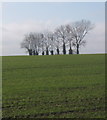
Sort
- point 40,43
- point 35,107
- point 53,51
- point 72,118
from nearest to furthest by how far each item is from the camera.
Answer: point 72,118 < point 35,107 < point 40,43 < point 53,51

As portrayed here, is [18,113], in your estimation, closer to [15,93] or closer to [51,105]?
[51,105]

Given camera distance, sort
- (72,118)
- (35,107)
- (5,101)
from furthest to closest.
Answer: (5,101)
(35,107)
(72,118)

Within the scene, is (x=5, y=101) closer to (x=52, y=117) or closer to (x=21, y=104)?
(x=21, y=104)

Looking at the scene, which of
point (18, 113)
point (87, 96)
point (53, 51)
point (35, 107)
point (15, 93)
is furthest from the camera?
point (53, 51)

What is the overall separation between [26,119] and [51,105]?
5.34 ft

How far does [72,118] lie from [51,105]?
1.57m

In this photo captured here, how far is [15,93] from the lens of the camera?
409 inches

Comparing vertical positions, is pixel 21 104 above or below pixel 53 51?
below

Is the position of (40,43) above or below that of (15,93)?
above

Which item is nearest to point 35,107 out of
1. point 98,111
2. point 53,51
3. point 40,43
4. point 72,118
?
point 72,118

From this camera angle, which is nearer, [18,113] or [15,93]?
[18,113]

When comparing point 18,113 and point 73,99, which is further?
point 73,99

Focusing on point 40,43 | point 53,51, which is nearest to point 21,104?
point 40,43

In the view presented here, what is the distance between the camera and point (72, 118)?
6656 mm
